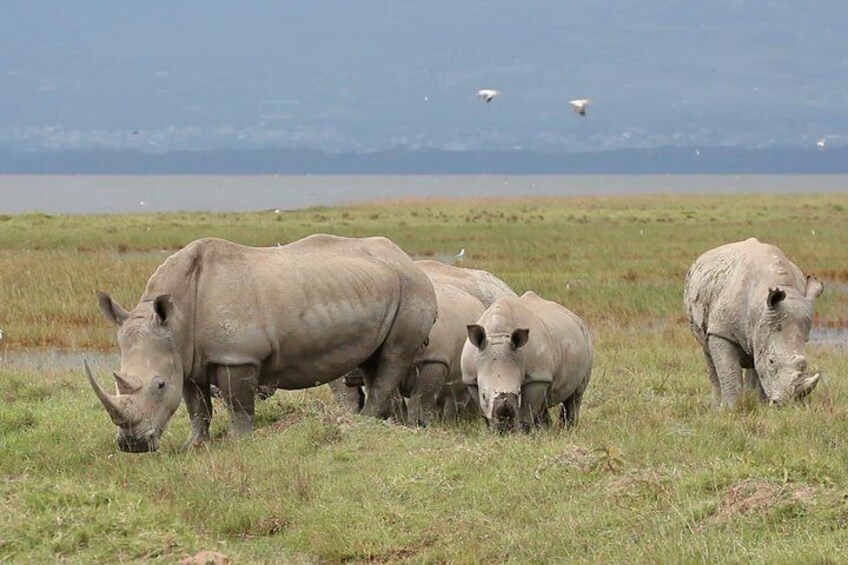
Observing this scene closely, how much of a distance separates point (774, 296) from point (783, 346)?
438mm

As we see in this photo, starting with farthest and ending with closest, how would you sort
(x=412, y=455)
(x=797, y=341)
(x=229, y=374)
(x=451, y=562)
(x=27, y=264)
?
(x=27, y=264), (x=797, y=341), (x=229, y=374), (x=412, y=455), (x=451, y=562)

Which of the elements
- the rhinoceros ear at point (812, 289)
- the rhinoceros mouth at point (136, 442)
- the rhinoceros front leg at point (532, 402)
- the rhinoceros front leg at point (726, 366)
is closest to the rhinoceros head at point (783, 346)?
the rhinoceros ear at point (812, 289)

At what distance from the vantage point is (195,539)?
9797 millimetres

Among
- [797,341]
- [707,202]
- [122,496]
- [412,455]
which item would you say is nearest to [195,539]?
[122,496]

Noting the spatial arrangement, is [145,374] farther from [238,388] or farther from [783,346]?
[783,346]

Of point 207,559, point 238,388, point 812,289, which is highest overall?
point 812,289

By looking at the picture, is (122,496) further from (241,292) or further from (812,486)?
(812,486)

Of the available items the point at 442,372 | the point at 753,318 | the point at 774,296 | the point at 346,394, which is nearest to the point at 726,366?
the point at 753,318

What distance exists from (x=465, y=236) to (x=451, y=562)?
1260 inches

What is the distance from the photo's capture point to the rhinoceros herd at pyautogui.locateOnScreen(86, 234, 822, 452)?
1246cm

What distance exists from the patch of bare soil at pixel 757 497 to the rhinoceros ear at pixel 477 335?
3.57 meters

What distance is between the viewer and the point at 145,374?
39.8 ft

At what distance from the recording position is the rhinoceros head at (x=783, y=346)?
13977 millimetres

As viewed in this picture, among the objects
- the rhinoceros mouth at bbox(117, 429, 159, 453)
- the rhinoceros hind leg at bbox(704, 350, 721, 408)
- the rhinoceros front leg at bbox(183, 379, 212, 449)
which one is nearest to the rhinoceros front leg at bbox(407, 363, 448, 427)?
the rhinoceros front leg at bbox(183, 379, 212, 449)
